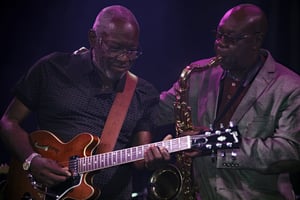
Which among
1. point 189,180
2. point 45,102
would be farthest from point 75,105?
point 189,180

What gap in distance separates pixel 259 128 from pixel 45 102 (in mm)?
1691

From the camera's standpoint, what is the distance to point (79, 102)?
14.1ft

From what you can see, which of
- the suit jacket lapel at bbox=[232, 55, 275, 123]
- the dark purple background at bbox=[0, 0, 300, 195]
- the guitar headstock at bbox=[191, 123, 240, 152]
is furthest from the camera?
the dark purple background at bbox=[0, 0, 300, 195]

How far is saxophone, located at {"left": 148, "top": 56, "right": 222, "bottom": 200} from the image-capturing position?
4.23 m

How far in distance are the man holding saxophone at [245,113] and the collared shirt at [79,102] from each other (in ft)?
0.75

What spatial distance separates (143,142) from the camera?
Answer: 4.34m

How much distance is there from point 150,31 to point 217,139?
204cm

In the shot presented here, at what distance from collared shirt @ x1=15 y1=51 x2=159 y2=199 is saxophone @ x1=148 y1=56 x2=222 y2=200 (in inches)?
8.4

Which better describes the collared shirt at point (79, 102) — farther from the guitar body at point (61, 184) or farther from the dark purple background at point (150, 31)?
the dark purple background at point (150, 31)

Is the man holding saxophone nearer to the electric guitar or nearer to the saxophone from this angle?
the saxophone

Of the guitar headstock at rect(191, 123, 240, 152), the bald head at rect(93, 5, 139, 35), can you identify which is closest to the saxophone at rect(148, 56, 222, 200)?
the guitar headstock at rect(191, 123, 240, 152)

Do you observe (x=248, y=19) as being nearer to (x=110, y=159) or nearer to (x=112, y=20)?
(x=112, y=20)

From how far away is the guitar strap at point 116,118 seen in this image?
4238mm

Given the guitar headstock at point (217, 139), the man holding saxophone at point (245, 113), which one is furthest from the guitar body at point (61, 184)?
the guitar headstock at point (217, 139)
